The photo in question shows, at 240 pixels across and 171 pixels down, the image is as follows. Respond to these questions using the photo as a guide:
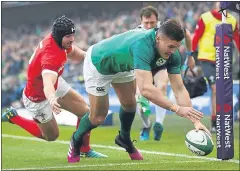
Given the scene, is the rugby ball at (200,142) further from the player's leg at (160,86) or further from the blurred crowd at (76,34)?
the blurred crowd at (76,34)

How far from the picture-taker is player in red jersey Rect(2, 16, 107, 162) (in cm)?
874

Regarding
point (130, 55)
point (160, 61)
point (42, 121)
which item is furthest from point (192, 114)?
point (42, 121)

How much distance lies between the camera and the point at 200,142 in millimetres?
7348

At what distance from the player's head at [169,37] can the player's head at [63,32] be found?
6.02 ft

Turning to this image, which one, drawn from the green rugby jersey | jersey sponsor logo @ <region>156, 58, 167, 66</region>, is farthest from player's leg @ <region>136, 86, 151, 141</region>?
jersey sponsor logo @ <region>156, 58, 167, 66</region>

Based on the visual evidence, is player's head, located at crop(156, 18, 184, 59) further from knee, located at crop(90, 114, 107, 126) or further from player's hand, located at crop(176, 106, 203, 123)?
knee, located at crop(90, 114, 107, 126)

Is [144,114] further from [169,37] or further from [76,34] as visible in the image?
[76,34]

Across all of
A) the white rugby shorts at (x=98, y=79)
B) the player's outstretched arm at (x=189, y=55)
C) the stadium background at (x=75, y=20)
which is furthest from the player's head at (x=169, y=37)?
the stadium background at (x=75, y=20)

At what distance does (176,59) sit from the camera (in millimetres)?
7957

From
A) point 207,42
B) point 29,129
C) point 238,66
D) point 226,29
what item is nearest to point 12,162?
point 29,129

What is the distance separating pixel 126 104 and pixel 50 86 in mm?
1253

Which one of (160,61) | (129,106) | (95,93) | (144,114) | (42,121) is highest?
(160,61)

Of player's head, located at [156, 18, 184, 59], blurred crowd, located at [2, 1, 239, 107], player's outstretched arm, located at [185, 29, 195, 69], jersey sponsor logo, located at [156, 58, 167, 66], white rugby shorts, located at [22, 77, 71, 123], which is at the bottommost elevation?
blurred crowd, located at [2, 1, 239, 107]

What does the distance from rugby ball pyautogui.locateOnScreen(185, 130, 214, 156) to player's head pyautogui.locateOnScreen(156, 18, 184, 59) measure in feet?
3.05
